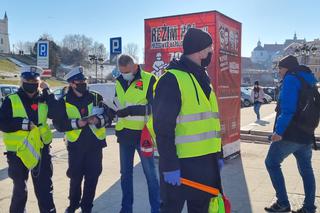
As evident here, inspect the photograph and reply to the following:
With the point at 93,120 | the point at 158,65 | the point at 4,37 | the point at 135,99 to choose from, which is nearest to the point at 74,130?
the point at 93,120

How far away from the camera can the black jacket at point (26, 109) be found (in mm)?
4102

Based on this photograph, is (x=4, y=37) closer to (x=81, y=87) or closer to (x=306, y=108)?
(x=81, y=87)

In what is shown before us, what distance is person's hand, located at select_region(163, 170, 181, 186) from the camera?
302 cm

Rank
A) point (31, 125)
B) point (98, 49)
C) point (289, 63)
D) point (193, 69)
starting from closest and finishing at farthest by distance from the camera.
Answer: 1. point (193, 69)
2. point (31, 125)
3. point (289, 63)
4. point (98, 49)

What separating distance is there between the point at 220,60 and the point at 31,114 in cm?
446

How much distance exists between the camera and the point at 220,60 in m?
7.69

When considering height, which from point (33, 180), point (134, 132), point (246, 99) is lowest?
point (246, 99)

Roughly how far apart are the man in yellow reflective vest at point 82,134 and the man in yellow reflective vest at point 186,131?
167 centimetres

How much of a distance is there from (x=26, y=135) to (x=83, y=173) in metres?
0.91

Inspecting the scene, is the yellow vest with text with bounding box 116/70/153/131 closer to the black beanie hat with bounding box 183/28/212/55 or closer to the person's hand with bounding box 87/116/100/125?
the person's hand with bounding box 87/116/100/125

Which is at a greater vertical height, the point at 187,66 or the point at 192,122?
the point at 187,66

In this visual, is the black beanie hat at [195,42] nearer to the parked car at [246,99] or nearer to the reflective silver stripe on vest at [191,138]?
the reflective silver stripe on vest at [191,138]

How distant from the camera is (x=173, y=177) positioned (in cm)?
302

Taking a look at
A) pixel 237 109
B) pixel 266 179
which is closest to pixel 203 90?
pixel 266 179
